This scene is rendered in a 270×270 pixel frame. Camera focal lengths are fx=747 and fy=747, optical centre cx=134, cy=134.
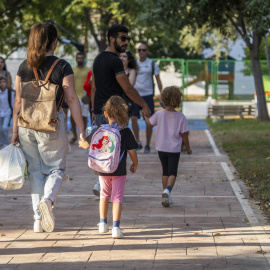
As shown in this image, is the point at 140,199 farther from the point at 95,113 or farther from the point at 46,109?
the point at 46,109

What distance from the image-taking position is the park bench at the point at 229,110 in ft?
91.7

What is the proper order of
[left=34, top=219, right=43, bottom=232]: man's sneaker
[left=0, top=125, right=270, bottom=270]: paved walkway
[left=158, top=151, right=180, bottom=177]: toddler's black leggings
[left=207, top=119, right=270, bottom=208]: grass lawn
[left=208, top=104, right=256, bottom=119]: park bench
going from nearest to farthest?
[left=0, top=125, right=270, bottom=270]: paved walkway
[left=34, top=219, right=43, bottom=232]: man's sneaker
[left=158, top=151, right=180, bottom=177]: toddler's black leggings
[left=207, top=119, right=270, bottom=208]: grass lawn
[left=208, top=104, right=256, bottom=119]: park bench

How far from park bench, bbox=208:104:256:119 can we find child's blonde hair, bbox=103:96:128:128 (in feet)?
70.1

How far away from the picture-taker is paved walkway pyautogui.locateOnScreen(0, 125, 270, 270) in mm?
5762

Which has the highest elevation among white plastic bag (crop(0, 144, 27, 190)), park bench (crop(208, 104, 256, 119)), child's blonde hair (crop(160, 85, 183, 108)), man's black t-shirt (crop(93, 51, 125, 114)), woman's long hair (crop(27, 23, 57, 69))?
woman's long hair (crop(27, 23, 57, 69))

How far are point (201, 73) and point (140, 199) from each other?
22293mm

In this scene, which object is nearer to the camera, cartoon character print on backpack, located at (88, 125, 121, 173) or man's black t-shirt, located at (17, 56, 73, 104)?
cartoon character print on backpack, located at (88, 125, 121, 173)

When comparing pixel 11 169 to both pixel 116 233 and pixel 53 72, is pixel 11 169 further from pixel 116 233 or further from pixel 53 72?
pixel 116 233

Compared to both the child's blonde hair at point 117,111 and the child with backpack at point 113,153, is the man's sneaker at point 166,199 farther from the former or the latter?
the child's blonde hair at point 117,111

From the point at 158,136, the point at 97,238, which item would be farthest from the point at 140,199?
the point at 97,238

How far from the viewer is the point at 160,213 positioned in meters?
7.95

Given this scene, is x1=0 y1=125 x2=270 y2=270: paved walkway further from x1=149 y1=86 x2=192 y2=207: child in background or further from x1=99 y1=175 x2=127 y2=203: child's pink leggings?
x1=149 y1=86 x2=192 y2=207: child in background

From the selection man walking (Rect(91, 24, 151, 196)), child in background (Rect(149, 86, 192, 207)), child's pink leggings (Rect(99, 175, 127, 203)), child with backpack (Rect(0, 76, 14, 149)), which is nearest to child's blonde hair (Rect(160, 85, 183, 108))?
child in background (Rect(149, 86, 192, 207))

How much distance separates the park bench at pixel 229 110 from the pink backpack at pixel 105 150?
70.5 ft
